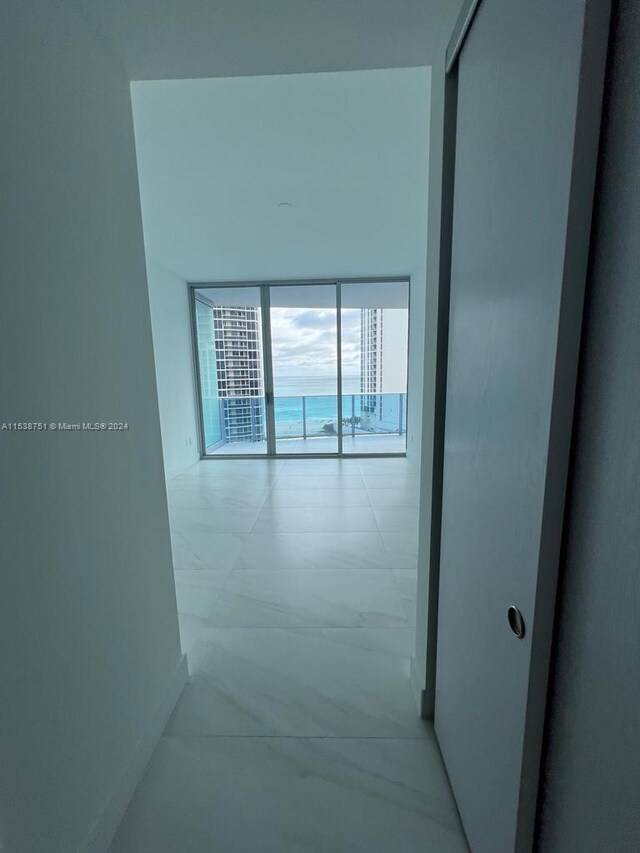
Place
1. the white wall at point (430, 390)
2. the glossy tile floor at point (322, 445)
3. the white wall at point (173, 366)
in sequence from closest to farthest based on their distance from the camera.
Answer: the white wall at point (430, 390) → the white wall at point (173, 366) → the glossy tile floor at point (322, 445)

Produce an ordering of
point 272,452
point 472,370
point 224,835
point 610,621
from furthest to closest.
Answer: point 272,452 → point 224,835 → point 472,370 → point 610,621

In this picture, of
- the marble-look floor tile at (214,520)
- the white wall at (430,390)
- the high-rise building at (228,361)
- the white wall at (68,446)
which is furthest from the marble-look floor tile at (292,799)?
the high-rise building at (228,361)

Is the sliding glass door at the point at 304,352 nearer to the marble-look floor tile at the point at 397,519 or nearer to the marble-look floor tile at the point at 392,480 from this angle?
the marble-look floor tile at the point at 392,480

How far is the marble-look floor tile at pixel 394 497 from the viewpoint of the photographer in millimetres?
3305

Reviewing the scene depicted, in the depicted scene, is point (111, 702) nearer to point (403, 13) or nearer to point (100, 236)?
point (100, 236)

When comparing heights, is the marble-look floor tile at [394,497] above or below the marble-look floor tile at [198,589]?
above

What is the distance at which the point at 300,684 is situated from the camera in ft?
4.56

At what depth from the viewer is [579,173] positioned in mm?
467

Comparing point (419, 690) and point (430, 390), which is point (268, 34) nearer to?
point (430, 390)

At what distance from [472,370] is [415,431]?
12.8 ft

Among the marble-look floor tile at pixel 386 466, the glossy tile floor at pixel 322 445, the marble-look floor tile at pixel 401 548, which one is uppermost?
the glossy tile floor at pixel 322 445

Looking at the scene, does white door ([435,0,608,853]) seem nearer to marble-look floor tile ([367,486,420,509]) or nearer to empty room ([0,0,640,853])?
empty room ([0,0,640,853])

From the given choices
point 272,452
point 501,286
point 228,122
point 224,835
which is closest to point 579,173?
point 501,286

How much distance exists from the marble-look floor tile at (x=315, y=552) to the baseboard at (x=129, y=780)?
1017mm
